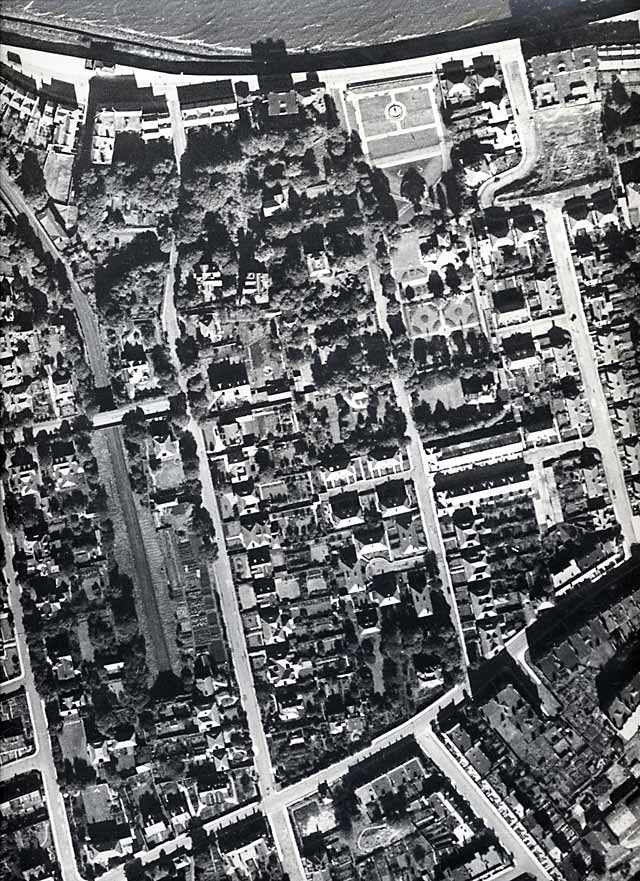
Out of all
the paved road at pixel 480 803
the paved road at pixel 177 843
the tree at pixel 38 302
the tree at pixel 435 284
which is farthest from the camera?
the tree at pixel 38 302

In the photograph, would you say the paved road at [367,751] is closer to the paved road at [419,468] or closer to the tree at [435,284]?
the paved road at [419,468]

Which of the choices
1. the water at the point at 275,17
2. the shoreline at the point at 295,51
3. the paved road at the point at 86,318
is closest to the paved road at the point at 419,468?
the shoreline at the point at 295,51

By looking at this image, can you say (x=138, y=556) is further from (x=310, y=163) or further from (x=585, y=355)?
(x=585, y=355)

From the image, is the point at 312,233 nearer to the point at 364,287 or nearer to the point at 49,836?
the point at 364,287

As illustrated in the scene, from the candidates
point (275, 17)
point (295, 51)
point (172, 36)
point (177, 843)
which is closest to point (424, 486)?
point (177, 843)

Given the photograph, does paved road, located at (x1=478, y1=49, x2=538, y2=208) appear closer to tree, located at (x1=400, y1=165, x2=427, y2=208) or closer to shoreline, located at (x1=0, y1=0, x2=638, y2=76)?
shoreline, located at (x1=0, y1=0, x2=638, y2=76)

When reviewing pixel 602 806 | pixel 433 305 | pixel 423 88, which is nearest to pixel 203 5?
pixel 423 88

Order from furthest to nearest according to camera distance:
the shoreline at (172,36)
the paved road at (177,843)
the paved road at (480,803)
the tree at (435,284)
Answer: the shoreline at (172,36) → the tree at (435,284) → the paved road at (177,843) → the paved road at (480,803)
